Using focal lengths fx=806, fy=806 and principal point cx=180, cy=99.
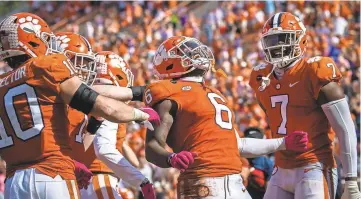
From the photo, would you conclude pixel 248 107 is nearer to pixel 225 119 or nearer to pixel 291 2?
pixel 291 2

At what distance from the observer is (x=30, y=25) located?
4977 millimetres

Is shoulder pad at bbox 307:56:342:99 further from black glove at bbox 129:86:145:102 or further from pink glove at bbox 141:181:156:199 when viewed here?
pink glove at bbox 141:181:156:199

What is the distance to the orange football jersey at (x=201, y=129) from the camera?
4.97 metres

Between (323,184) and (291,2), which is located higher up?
(291,2)

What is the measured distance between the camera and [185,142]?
506cm

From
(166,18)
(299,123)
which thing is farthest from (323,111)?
(166,18)

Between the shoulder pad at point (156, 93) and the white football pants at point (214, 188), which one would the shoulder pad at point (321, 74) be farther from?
the shoulder pad at point (156, 93)

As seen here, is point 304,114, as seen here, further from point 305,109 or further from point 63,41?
point 63,41

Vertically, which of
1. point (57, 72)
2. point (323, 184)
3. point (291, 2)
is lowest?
point (323, 184)

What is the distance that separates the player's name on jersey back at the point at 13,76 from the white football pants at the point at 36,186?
53cm

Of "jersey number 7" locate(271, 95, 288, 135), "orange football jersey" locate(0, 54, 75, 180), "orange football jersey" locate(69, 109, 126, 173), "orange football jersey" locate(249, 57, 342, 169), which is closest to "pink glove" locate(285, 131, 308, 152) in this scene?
Result: "orange football jersey" locate(249, 57, 342, 169)

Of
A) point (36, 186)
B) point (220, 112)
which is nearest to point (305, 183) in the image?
point (220, 112)

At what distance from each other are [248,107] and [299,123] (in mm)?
8476

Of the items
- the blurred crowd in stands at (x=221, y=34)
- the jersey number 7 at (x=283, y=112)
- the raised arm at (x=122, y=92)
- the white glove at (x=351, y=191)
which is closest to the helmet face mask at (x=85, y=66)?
the raised arm at (x=122, y=92)
